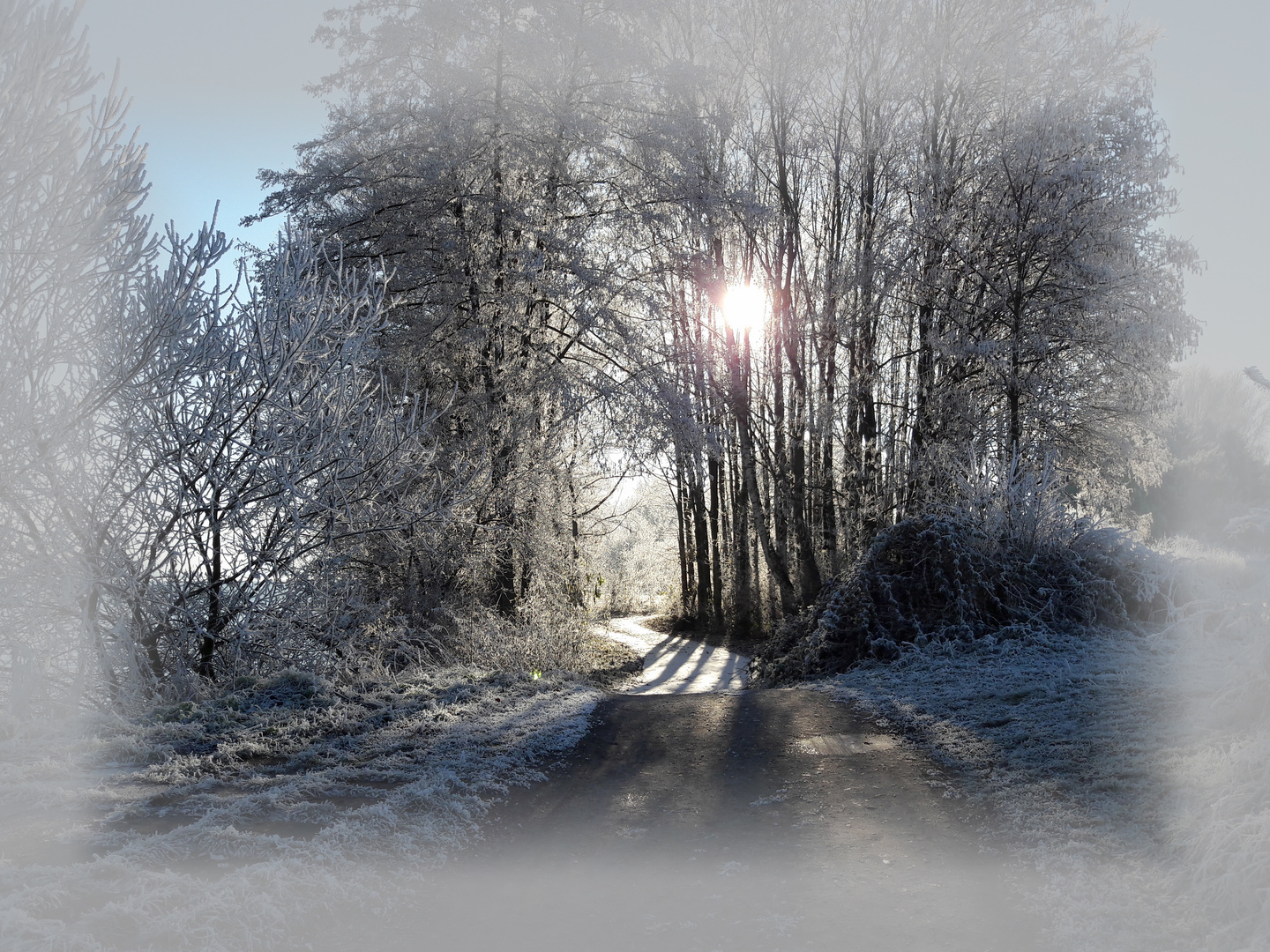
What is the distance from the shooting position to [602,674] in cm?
1348

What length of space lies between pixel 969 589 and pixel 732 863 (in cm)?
636

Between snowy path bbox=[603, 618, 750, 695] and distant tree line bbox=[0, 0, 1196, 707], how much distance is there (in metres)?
1.76

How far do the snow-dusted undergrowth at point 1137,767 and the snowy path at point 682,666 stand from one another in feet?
14.0

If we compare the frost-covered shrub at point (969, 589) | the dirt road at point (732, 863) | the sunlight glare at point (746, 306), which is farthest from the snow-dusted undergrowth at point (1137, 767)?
the sunlight glare at point (746, 306)

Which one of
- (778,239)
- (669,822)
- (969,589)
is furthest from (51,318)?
(778,239)

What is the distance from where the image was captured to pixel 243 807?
3881 millimetres

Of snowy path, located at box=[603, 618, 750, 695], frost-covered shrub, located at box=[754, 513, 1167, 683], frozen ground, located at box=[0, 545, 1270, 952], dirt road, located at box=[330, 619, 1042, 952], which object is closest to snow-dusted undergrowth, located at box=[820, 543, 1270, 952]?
frozen ground, located at box=[0, 545, 1270, 952]

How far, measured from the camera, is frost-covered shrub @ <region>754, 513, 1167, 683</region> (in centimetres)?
869

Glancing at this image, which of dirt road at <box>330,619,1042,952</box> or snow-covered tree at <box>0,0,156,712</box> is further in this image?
snow-covered tree at <box>0,0,156,712</box>

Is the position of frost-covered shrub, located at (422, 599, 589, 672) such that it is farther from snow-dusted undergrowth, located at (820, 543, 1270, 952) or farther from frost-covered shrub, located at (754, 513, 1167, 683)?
snow-dusted undergrowth, located at (820, 543, 1270, 952)

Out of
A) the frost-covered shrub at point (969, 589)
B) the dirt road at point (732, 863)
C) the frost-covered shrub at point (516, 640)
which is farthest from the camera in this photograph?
the frost-covered shrub at point (516, 640)

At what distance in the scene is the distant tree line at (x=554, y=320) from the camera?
20.1ft

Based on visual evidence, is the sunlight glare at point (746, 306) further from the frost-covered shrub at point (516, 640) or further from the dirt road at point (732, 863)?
the dirt road at point (732, 863)

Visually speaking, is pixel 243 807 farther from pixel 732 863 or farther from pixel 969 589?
pixel 969 589
